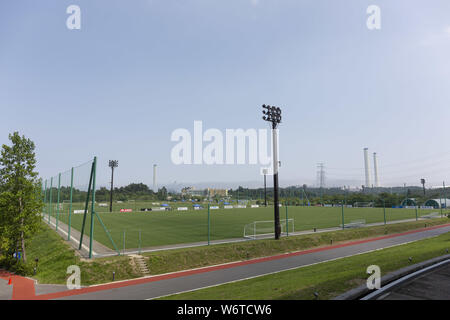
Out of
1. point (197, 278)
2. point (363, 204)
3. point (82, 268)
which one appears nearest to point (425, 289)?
point (197, 278)

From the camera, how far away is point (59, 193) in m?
28.5

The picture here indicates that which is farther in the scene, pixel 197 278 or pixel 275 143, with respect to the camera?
pixel 275 143

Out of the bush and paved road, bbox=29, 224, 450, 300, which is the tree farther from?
paved road, bbox=29, 224, 450, 300

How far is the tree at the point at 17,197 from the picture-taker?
1814cm

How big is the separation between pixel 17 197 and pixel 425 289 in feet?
73.7

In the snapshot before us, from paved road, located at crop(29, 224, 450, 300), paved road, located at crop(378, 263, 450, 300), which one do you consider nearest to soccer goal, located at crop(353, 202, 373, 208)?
paved road, located at crop(29, 224, 450, 300)

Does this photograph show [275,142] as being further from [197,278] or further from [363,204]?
[363,204]

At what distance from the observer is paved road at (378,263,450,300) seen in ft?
21.4

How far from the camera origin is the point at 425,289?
23.2 feet

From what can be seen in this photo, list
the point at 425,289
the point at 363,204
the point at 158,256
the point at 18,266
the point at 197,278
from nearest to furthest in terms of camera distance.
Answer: the point at 425,289, the point at 197,278, the point at 158,256, the point at 18,266, the point at 363,204

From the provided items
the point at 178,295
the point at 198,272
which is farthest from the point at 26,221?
the point at 178,295

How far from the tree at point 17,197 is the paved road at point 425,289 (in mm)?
21397

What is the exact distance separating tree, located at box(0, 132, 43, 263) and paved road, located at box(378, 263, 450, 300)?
21397mm
